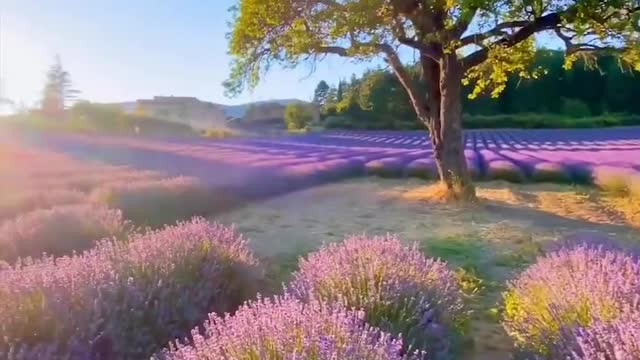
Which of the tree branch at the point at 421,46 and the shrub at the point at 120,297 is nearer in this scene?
the shrub at the point at 120,297

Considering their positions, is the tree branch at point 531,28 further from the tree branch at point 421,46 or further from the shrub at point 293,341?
the shrub at point 293,341

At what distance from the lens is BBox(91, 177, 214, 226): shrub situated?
21.9 ft

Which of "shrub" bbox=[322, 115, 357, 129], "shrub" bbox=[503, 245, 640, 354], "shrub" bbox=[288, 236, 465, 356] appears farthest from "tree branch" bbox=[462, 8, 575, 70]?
"shrub" bbox=[322, 115, 357, 129]

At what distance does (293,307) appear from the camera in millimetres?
2115

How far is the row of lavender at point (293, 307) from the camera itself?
1.92 metres

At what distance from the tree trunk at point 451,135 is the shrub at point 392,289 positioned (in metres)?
5.74

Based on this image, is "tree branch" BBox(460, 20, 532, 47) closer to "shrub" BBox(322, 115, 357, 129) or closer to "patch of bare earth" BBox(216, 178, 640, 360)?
"patch of bare earth" BBox(216, 178, 640, 360)

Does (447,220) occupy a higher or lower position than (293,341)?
lower

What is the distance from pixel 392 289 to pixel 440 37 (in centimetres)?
578

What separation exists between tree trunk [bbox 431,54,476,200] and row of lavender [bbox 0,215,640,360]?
17.9ft

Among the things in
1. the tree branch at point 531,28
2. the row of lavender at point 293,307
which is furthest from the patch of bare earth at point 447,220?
the tree branch at point 531,28

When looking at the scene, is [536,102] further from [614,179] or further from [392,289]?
[392,289]

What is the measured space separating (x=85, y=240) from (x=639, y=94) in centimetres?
4232

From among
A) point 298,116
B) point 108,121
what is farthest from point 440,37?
point 298,116
